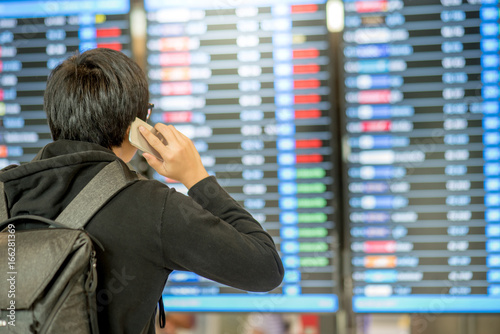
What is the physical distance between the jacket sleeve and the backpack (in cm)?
16

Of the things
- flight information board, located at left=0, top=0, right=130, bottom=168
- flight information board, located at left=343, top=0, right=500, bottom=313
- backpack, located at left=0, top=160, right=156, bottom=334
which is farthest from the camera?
flight information board, located at left=0, top=0, right=130, bottom=168

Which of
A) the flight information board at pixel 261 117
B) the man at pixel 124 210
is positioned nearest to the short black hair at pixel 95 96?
the man at pixel 124 210

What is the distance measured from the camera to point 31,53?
2.39m

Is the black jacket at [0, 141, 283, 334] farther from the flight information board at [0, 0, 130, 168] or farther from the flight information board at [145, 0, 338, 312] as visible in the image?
the flight information board at [0, 0, 130, 168]

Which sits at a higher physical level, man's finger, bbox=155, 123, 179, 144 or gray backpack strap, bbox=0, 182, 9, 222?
man's finger, bbox=155, 123, 179, 144

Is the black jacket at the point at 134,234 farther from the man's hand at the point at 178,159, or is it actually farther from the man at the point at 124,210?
the man's hand at the point at 178,159

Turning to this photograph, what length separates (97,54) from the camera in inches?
44.9

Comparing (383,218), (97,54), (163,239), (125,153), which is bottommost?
(383,218)

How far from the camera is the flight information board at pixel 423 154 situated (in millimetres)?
2141

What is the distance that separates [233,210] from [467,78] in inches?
56.4

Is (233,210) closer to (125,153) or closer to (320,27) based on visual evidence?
(125,153)

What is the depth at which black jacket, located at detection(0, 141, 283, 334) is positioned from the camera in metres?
1.03

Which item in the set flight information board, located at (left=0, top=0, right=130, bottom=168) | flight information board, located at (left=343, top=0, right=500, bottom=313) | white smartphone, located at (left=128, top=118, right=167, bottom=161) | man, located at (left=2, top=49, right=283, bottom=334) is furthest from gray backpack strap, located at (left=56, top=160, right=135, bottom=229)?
flight information board, located at (left=0, top=0, right=130, bottom=168)

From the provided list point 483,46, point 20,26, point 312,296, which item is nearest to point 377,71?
point 483,46
